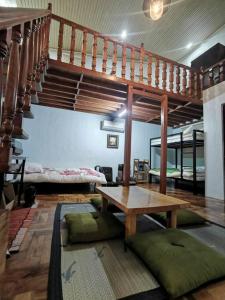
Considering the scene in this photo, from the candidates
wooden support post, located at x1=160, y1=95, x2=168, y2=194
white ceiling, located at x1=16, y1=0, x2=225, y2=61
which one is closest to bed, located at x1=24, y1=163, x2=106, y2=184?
wooden support post, located at x1=160, y1=95, x2=168, y2=194

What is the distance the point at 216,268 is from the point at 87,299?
0.79m

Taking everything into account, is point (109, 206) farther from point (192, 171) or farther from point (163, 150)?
point (192, 171)

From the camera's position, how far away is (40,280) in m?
0.99

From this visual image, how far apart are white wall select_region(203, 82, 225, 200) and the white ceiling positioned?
91.9 inches

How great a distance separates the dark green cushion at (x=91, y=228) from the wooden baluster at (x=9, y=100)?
0.99m

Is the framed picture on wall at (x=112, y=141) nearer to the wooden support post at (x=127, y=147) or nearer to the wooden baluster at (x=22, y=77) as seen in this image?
the wooden support post at (x=127, y=147)

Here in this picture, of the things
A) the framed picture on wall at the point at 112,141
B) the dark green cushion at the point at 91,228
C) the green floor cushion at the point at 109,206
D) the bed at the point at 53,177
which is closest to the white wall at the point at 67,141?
the framed picture on wall at the point at 112,141

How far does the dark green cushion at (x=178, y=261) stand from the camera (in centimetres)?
90

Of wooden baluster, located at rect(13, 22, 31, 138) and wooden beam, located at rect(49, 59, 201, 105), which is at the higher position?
wooden beam, located at rect(49, 59, 201, 105)

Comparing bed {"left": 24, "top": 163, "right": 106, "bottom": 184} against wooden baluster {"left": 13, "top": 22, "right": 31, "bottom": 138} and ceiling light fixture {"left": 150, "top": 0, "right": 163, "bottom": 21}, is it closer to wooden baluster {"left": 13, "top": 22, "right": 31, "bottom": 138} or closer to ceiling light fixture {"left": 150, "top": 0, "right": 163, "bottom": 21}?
wooden baluster {"left": 13, "top": 22, "right": 31, "bottom": 138}

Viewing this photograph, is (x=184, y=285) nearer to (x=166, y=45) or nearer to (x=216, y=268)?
(x=216, y=268)

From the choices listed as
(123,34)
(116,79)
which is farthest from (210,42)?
(116,79)

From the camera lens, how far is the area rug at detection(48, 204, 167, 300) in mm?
907

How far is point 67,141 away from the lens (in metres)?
5.42
